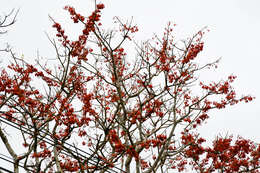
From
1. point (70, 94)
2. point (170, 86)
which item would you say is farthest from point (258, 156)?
point (70, 94)

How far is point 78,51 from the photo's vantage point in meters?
8.10

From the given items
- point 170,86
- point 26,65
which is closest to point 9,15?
point 26,65

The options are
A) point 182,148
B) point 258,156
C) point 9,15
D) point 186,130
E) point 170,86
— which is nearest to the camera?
point 9,15

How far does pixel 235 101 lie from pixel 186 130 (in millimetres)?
2043

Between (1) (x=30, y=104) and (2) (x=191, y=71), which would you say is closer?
(1) (x=30, y=104)

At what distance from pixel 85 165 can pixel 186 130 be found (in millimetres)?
4150

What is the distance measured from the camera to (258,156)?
8820 mm

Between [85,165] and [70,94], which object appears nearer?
[85,165]

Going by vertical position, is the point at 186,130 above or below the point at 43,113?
below

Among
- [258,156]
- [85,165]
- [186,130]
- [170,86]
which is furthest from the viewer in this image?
[258,156]

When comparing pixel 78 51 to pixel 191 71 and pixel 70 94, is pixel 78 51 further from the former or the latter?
pixel 191 71

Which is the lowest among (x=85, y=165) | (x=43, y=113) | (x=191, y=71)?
(x=85, y=165)

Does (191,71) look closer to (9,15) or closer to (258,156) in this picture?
(258,156)

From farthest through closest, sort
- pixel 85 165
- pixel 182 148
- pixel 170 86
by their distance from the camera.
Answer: pixel 170 86, pixel 182 148, pixel 85 165
